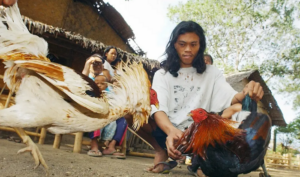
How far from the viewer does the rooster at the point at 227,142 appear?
169cm

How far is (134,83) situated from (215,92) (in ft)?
2.99

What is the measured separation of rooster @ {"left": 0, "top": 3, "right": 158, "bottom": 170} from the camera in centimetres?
192

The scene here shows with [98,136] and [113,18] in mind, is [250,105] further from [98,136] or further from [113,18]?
[113,18]

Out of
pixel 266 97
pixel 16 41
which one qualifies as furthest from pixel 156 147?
pixel 266 97

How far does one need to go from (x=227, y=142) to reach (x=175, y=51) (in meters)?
1.31

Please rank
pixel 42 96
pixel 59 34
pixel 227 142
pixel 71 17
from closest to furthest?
pixel 227 142 → pixel 42 96 → pixel 59 34 → pixel 71 17

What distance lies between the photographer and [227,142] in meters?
1.74

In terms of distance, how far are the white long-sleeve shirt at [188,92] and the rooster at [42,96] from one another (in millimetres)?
252

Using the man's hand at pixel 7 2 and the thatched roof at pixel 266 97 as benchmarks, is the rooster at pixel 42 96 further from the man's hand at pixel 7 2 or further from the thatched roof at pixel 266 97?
the thatched roof at pixel 266 97

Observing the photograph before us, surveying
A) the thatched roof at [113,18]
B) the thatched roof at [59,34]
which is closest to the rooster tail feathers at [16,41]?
the thatched roof at [59,34]

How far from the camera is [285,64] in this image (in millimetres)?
18828

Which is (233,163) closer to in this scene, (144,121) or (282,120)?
(144,121)

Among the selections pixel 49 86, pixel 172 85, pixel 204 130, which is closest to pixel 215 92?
pixel 172 85

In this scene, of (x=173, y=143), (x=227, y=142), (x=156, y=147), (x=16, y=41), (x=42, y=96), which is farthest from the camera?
(x=156, y=147)
